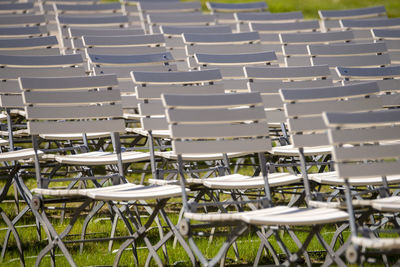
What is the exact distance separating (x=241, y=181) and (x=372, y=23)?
4.63 m

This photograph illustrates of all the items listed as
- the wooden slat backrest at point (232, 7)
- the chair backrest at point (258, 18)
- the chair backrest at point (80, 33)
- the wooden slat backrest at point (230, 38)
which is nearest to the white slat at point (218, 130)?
the wooden slat backrest at point (230, 38)

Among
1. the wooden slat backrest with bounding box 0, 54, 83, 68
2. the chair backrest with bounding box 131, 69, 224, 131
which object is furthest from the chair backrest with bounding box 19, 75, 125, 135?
the wooden slat backrest with bounding box 0, 54, 83, 68

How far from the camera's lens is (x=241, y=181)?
5238 millimetres

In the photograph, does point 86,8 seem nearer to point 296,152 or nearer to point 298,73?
point 298,73

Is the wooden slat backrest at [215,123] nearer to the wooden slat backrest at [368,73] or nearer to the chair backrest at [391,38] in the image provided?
the wooden slat backrest at [368,73]

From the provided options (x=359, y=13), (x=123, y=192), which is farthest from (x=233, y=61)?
(x=359, y=13)

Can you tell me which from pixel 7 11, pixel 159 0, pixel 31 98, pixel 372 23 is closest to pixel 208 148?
pixel 31 98

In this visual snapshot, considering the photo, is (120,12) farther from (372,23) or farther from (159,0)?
(372,23)

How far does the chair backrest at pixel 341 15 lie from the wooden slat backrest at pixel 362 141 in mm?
5190

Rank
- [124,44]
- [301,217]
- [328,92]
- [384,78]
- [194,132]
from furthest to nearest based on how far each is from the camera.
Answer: [124,44], [384,78], [328,92], [194,132], [301,217]

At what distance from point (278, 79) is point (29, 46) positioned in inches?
101

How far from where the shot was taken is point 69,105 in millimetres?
5570

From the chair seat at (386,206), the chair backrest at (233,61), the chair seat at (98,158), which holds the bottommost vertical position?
the chair seat at (386,206)

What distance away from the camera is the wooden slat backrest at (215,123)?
4816mm
